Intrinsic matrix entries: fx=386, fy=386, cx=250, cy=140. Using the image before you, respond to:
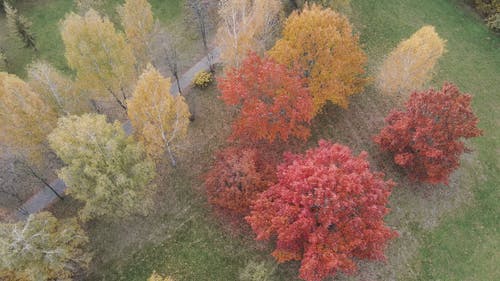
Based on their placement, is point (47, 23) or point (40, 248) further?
point (47, 23)

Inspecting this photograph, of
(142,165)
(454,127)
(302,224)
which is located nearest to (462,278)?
(454,127)

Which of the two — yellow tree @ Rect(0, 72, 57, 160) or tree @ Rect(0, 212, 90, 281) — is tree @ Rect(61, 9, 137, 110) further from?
tree @ Rect(0, 212, 90, 281)

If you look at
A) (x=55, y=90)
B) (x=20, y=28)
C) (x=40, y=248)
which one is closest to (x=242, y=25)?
(x=55, y=90)

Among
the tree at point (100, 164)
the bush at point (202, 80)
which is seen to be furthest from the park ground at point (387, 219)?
the tree at point (100, 164)

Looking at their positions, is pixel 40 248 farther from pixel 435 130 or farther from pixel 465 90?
pixel 465 90

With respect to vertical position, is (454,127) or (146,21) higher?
(146,21)

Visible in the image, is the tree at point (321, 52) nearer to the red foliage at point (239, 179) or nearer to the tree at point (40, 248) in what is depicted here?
the red foliage at point (239, 179)

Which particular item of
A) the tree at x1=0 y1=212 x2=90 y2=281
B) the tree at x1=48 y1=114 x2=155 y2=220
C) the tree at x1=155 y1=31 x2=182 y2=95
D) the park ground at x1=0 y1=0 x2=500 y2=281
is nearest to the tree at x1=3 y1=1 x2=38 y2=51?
the park ground at x1=0 y1=0 x2=500 y2=281

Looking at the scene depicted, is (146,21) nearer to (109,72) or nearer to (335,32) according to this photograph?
(109,72)
